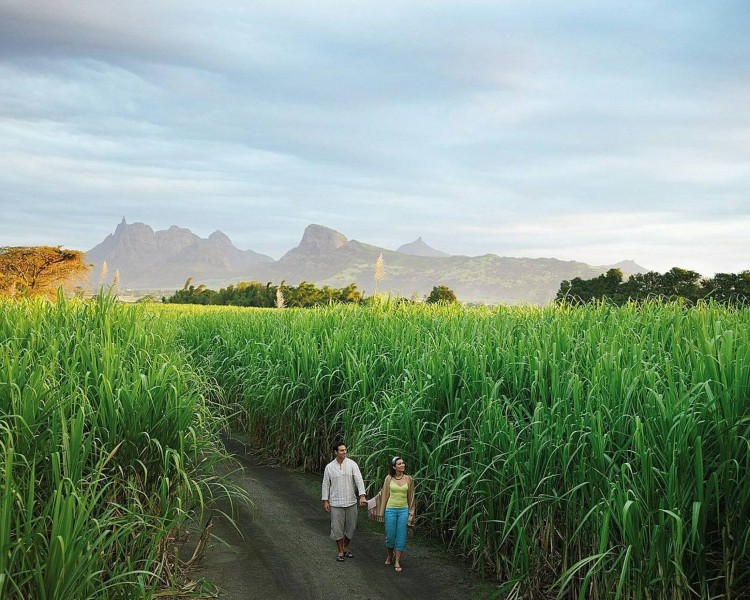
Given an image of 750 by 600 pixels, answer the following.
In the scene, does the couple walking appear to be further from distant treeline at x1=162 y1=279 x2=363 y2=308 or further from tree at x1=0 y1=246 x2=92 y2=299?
distant treeline at x1=162 y1=279 x2=363 y2=308

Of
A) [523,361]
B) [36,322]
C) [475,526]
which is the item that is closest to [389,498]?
[475,526]

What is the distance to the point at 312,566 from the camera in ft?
20.5

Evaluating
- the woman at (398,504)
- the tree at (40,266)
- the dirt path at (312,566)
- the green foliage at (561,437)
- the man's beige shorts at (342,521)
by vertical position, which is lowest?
the dirt path at (312,566)

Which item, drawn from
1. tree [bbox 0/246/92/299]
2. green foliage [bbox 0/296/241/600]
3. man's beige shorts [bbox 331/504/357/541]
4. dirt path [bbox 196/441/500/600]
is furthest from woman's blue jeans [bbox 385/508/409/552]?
tree [bbox 0/246/92/299]

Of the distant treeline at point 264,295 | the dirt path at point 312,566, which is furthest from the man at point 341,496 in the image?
the distant treeline at point 264,295

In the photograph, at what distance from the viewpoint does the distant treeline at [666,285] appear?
25.7 meters

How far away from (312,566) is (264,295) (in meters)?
50.9

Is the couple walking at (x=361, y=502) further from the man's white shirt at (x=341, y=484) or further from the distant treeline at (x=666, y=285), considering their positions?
the distant treeline at (x=666, y=285)

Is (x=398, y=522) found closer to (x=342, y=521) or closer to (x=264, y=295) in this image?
(x=342, y=521)

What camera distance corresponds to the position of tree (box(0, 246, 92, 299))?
39.9 meters

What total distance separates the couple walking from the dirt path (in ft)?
0.68

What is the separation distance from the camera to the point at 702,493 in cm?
414

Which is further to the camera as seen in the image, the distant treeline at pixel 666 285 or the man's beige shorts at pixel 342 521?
the distant treeline at pixel 666 285

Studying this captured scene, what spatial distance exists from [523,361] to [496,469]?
4.76 ft
